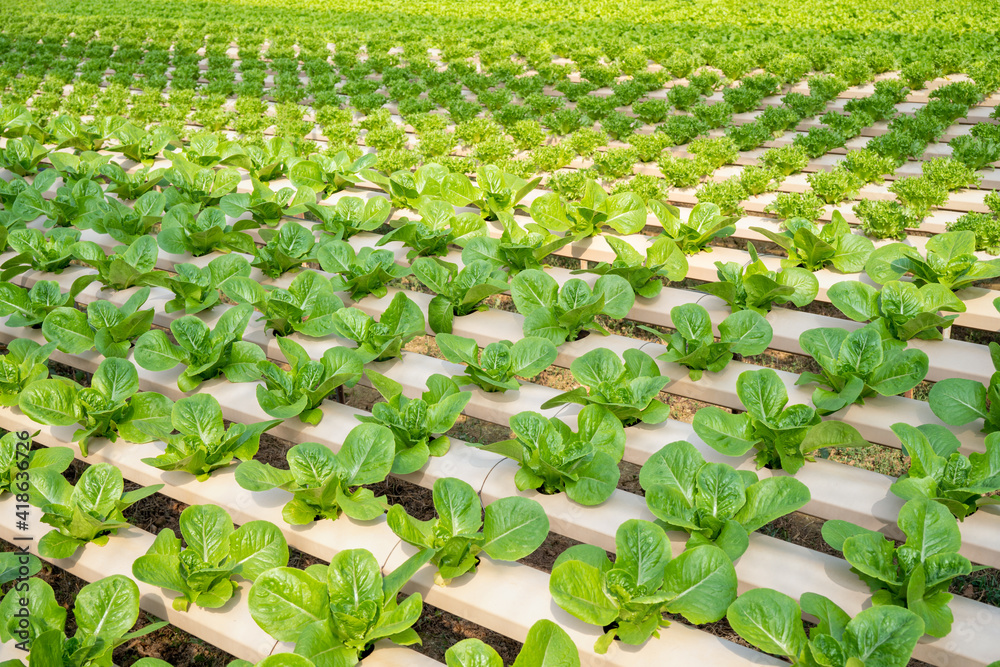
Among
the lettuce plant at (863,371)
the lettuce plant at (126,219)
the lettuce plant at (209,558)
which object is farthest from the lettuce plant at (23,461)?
the lettuce plant at (863,371)

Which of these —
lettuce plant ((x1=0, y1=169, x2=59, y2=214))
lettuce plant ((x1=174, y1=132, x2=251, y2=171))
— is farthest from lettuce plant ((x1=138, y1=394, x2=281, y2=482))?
lettuce plant ((x1=174, y1=132, x2=251, y2=171))

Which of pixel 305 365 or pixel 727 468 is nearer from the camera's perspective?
pixel 727 468

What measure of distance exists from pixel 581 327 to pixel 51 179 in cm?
342

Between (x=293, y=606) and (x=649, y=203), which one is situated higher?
(x=649, y=203)

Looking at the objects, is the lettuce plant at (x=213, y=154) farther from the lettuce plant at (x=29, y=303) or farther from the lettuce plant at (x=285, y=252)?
the lettuce plant at (x=29, y=303)

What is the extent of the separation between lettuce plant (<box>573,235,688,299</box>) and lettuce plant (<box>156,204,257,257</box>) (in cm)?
177

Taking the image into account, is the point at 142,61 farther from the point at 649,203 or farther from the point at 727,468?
the point at 727,468

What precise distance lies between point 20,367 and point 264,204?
1.36 m

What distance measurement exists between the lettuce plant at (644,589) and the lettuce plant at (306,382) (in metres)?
1.06

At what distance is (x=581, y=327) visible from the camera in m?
2.69

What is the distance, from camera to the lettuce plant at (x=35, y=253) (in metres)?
3.48

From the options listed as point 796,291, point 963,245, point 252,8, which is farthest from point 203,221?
point 252,8

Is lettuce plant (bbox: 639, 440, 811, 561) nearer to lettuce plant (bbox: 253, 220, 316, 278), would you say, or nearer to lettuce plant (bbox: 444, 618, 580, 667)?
→ lettuce plant (bbox: 444, 618, 580, 667)

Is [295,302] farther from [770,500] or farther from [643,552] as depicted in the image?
[770,500]
